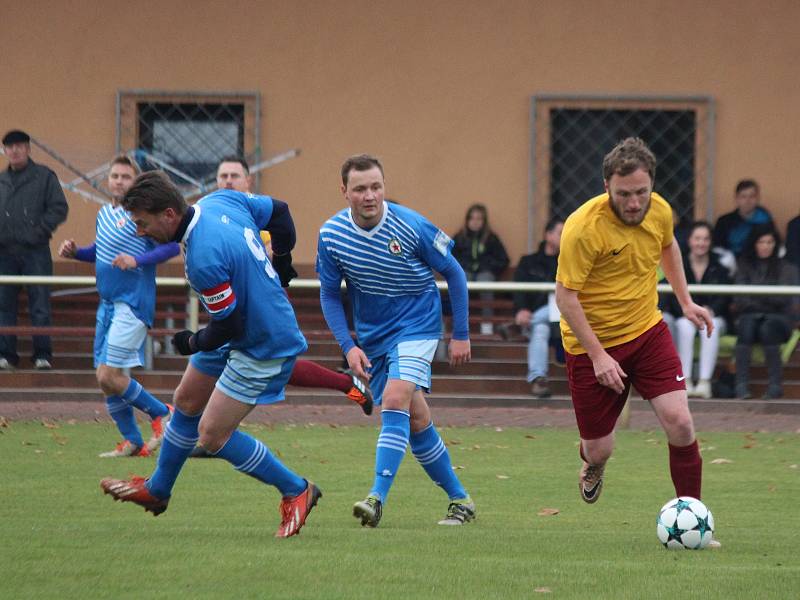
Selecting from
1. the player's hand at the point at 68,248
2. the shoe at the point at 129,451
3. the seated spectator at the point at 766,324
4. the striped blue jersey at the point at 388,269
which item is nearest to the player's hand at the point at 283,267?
the striped blue jersey at the point at 388,269

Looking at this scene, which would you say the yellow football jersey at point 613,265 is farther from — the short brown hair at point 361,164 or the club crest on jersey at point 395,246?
the short brown hair at point 361,164

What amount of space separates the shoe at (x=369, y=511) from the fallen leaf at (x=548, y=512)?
115cm

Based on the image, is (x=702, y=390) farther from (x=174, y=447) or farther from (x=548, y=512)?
(x=174, y=447)

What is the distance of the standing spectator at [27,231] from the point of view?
1459 cm

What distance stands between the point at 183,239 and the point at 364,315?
1377 millimetres

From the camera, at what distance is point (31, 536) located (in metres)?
6.66

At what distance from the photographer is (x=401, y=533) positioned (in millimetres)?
6883

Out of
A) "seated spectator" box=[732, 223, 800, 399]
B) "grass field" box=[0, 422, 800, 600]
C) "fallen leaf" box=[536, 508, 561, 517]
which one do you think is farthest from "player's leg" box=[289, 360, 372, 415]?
"seated spectator" box=[732, 223, 800, 399]

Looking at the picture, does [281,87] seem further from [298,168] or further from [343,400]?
[343,400]

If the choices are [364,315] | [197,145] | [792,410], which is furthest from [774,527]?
[197,145]

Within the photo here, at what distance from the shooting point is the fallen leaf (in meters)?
7.88

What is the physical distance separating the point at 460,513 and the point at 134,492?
1.59 m

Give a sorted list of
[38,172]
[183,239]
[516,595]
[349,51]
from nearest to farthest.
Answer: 1. [516,595]
2. [183,239]
3. [38,172]
4. [349,51]

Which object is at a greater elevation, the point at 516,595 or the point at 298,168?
the point at 298,168
